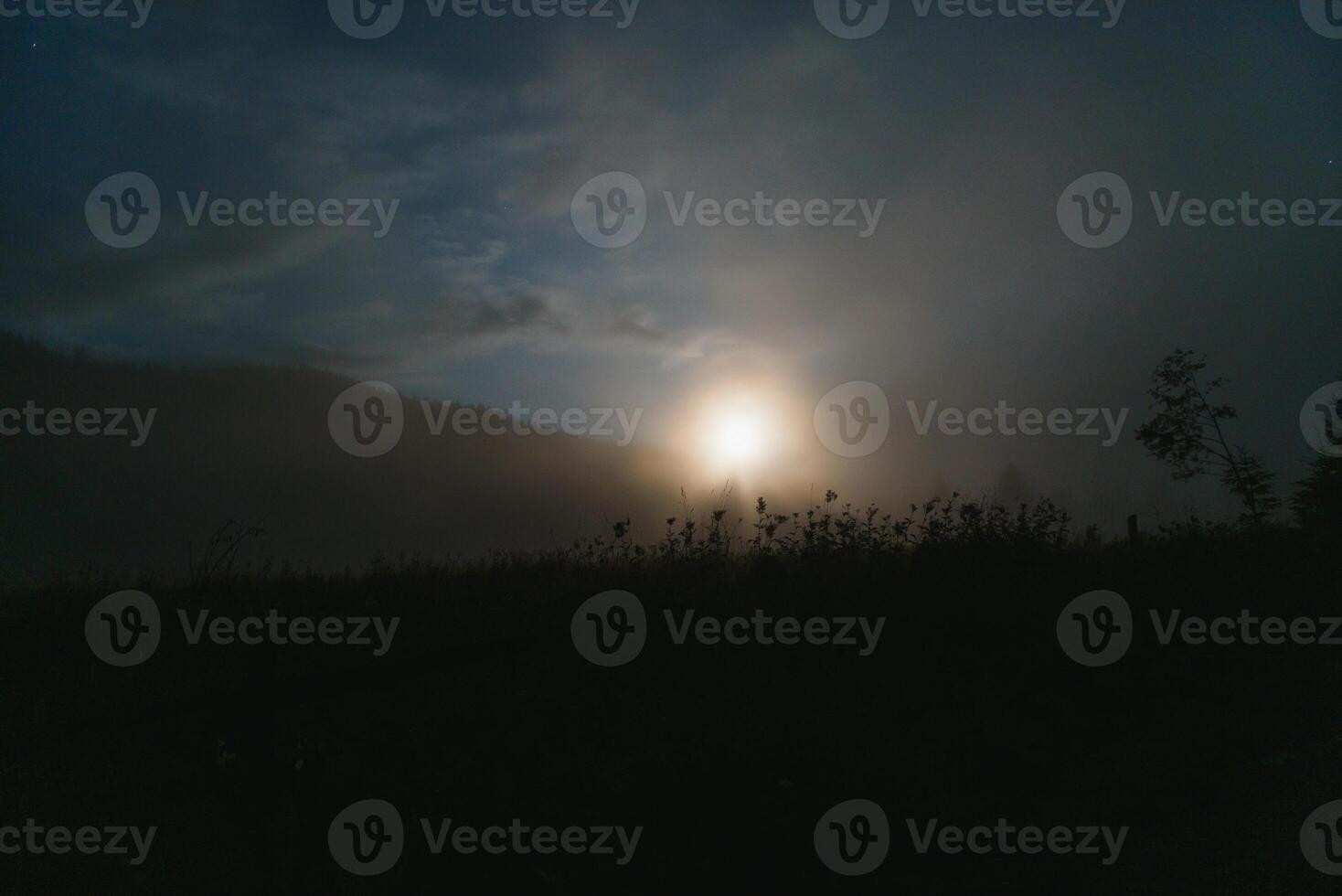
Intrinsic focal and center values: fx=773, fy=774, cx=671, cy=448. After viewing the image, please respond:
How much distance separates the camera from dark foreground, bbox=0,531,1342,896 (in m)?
5.55

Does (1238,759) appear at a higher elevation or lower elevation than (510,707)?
lower

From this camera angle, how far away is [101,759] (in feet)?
19.8

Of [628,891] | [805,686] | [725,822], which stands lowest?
[628,891]

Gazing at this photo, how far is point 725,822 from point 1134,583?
8.25 meters

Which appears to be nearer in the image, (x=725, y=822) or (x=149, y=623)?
(x=725, y=822)

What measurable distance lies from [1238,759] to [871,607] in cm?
402

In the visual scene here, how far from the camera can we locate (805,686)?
8.27 metres

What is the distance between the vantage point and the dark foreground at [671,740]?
5.55m

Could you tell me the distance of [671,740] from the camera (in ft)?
23.6

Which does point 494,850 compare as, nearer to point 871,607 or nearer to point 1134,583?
point 871,607

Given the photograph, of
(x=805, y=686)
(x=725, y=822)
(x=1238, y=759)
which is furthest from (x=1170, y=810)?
(x=725, y=822)

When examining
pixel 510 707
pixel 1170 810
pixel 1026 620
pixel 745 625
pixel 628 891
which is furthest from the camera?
pixel 1026 620

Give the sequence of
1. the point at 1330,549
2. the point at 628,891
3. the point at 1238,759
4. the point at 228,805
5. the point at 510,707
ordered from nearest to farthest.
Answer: the point at 628,891 < the point at 228,805 < the point at 510,707 < the point at 1238,759 < the point at 1330,549

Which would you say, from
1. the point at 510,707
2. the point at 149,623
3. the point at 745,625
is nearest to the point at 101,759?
the point at 149,623
